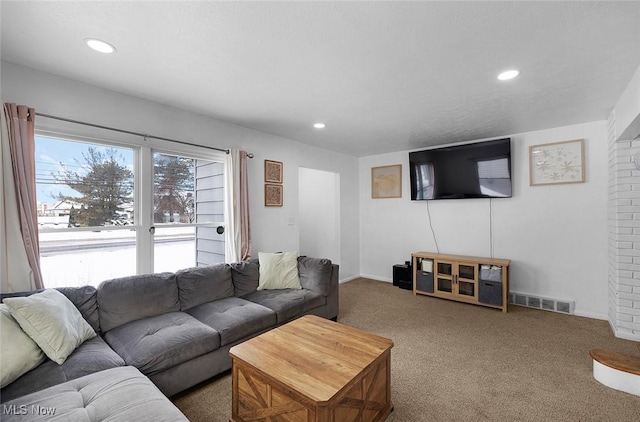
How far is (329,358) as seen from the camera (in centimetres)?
163

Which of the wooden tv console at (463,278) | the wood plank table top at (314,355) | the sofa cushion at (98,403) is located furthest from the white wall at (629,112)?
the sofa cushion at (98,403)

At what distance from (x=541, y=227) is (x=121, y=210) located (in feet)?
16.0

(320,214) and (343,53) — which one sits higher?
(343,53)

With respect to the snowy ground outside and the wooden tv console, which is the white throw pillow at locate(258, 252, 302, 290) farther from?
the wooden tv console

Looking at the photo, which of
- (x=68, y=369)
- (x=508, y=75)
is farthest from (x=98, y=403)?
(x=508, y=75)

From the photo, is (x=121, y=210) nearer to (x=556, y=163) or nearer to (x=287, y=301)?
(x=287, y=301)

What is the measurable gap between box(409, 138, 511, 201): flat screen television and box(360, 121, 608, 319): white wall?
0.21 m

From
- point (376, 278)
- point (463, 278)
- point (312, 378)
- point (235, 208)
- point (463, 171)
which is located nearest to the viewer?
point (312, 378)

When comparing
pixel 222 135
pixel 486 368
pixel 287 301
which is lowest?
pixel 486 368

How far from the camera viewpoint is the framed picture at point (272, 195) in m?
3.81

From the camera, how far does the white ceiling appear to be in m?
1.47

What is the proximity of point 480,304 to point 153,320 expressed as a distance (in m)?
3.79

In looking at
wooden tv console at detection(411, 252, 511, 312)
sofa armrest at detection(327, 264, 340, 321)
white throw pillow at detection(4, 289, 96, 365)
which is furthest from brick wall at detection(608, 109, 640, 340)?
white throw pillow at detection(4, 289, 96, 365)

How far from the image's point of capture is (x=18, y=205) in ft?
6.36
